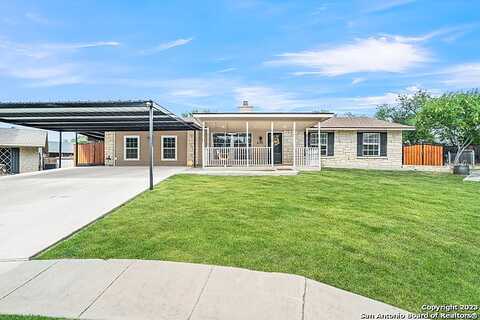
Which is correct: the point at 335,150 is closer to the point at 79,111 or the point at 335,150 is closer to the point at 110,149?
the point at 110,149

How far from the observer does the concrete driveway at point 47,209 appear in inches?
217

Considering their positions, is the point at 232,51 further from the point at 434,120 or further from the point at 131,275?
the point at 131,275

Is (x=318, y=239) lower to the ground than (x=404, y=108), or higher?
lower

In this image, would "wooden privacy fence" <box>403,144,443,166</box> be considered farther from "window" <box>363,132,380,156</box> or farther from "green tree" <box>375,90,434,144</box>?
"green tree" <box>375,90,434,144</box>

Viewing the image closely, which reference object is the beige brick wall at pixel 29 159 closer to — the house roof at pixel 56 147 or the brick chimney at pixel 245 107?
the brick chimney at pixel 245 107

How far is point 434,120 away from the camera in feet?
81.6

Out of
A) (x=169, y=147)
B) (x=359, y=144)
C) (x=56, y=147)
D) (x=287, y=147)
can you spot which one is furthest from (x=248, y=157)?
(x=56, y=147)

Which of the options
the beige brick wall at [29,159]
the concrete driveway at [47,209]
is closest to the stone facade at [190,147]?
the concrete driveway at [47,209]

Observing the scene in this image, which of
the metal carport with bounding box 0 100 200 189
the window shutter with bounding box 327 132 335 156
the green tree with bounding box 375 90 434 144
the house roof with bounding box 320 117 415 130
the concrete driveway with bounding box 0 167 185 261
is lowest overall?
the concrete driveway with bounding box 0 167 185 261

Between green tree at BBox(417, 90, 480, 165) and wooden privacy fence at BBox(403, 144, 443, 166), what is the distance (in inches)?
50.3

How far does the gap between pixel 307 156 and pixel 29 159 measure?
22.4 metres

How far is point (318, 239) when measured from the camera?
5.68 meters

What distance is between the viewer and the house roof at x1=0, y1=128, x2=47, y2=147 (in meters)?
26.5

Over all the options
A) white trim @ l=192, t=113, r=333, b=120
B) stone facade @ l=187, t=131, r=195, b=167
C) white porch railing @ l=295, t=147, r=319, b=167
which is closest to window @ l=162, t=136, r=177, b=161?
stone facade @ l=187, t=131, r=195, b=167
